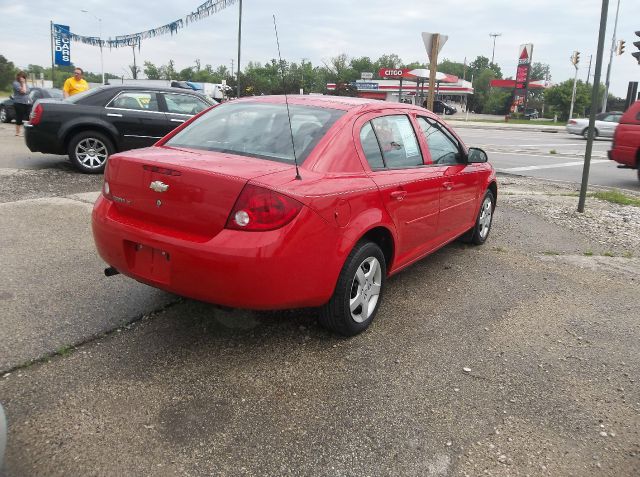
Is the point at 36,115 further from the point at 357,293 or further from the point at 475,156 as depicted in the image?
the point at 357,293

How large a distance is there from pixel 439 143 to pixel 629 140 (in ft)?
28.5

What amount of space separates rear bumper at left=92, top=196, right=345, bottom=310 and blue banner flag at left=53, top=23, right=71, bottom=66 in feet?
103

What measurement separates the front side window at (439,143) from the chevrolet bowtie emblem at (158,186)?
2310 millimetres

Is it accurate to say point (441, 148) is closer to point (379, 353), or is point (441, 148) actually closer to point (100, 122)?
point (379, 353)

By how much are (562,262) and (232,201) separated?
4081mm

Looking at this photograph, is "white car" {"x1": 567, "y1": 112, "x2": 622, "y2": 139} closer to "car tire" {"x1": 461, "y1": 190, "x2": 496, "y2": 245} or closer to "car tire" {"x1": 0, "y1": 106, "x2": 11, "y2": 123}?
"car tire" {"x1": 461, "y1": 190, "x2": 496, "y2": 245}

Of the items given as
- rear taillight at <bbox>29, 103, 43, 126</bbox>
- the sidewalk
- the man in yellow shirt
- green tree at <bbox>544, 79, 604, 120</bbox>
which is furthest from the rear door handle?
green tree at <bbox>544, 79, 604, 120</bbox>

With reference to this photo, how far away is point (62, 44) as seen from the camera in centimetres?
2995

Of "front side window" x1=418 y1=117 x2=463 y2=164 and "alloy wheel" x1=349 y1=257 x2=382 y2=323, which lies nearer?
"alloy wheel" x1=349 y1=257 x2=382 y2=323

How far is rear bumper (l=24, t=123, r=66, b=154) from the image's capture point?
27.9 ft

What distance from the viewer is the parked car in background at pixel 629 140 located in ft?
37.1

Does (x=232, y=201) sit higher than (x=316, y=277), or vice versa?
(x=232, y=201)

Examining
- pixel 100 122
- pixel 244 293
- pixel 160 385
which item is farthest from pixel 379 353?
pixel 100 122

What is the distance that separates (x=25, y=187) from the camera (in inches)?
302
